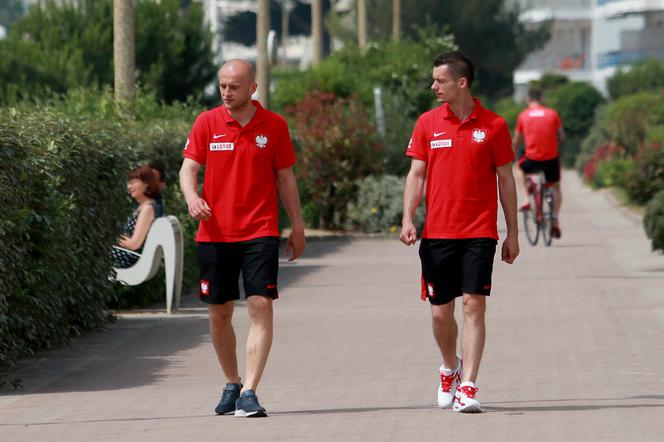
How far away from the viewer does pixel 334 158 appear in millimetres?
24953

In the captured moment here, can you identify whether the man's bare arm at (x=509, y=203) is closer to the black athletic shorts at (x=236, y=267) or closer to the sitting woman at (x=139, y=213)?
the black athletic shorts at (x=236, y=267)

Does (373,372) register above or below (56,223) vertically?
below

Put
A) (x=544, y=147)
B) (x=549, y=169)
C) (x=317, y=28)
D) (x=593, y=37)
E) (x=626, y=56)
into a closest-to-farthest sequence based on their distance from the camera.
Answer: (x=544, y=147) → (x=549, y=169) → (x=317, y=28) → (x=626, y=56) → (x=593, y=37)

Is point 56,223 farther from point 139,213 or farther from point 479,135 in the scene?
point 479,135

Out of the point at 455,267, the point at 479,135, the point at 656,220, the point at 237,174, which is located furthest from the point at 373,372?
the point at 656,220

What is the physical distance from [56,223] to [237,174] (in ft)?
10.4

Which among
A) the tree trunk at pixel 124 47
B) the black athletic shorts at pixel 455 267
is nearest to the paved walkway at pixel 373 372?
the black athletic shorts at pixel 455 267

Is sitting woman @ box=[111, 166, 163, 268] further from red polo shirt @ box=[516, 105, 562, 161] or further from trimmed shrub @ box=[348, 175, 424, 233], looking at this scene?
trimmed shrub @ box=[348, 175, 424, 233]

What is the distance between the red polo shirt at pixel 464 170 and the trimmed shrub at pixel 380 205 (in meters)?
15.8

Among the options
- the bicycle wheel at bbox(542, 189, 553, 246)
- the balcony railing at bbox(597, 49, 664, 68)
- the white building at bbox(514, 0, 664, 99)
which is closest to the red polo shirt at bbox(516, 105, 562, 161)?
the bicycle wheel at bbox(542, 189, 553, 246)

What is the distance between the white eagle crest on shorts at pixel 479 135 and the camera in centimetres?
855

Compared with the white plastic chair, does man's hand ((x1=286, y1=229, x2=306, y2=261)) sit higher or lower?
higher

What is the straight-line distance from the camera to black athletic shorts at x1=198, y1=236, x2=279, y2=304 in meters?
8.35

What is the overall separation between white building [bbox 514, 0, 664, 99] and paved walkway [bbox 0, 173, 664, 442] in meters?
60.5
